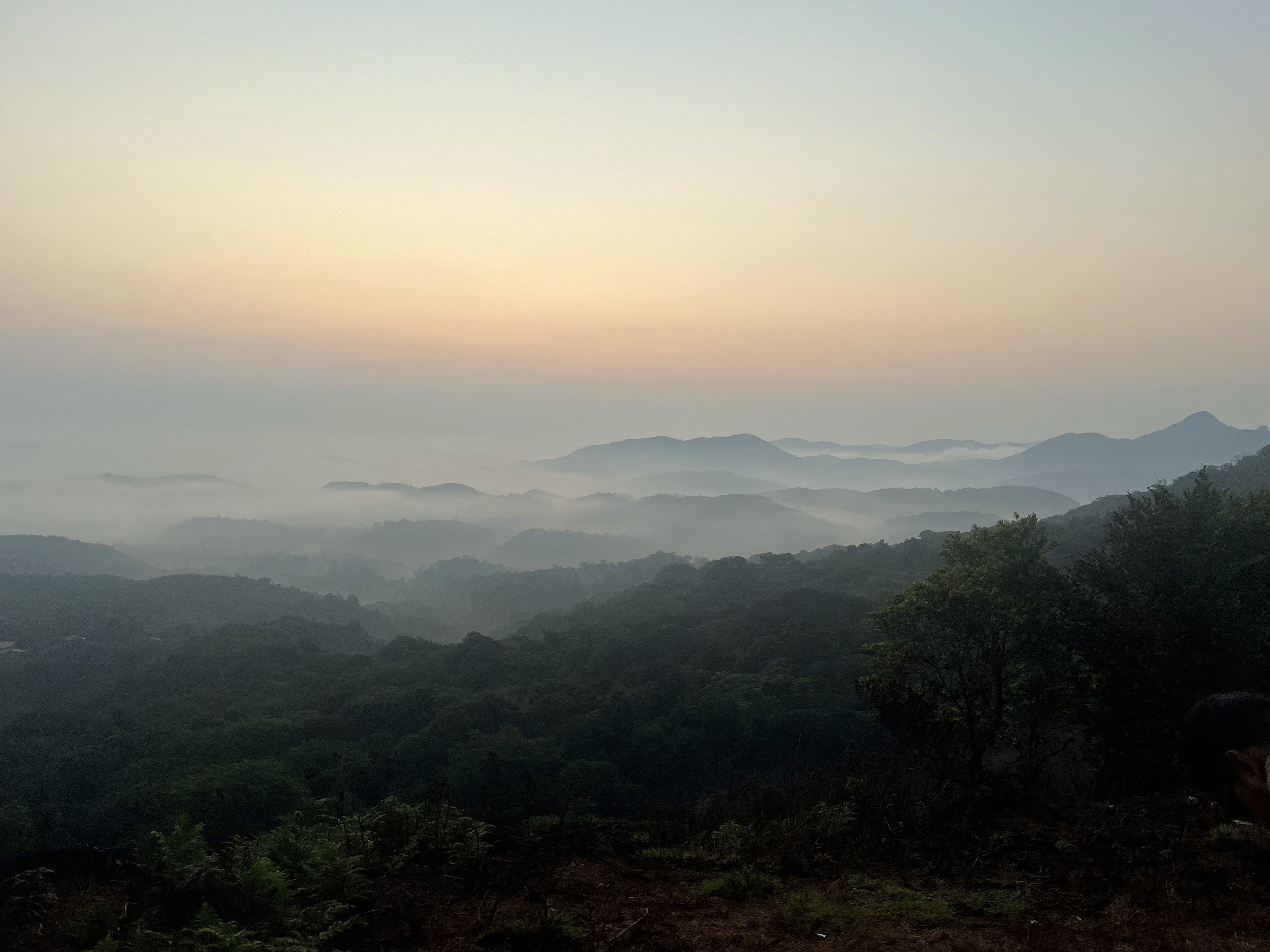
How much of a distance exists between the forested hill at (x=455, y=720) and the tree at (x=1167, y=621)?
22.9 metres

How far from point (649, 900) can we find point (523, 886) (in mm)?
1632

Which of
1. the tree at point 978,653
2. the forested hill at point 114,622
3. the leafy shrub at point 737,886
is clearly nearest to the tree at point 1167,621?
Answer: the tree at point 978,653

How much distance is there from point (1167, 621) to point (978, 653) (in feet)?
13.2

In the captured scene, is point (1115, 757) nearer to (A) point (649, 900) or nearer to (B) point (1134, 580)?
(B) point (1134, 580)

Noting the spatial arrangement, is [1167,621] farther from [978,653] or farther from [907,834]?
[907,834]

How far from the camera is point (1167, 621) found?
16328 mm

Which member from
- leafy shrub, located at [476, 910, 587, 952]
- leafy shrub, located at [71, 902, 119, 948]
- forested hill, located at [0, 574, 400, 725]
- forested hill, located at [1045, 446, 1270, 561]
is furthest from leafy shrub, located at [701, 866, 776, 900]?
forested hill, located at [0, 574, 400, 725]

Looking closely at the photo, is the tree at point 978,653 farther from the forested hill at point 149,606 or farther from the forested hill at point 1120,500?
the forested hill at point 149,606

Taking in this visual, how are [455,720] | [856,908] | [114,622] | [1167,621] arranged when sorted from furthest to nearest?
1. [114,622]
2. [455,720]
3. [1167,621]
4. [856,908]

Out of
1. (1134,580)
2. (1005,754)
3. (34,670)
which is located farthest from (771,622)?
(34,670)

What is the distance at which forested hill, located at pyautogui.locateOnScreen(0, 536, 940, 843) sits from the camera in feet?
145

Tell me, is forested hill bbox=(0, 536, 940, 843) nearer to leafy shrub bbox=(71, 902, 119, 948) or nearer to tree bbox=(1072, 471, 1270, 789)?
leafy shrub bbox=(71, 902, 119, 948)

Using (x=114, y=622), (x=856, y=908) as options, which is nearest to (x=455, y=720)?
(x=856, y=908)

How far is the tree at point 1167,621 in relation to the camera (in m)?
15.6
